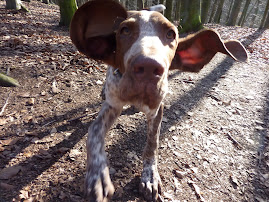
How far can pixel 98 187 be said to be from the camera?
198cm

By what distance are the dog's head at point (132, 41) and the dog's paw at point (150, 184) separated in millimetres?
1243

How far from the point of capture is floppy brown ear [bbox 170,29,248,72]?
2.52 m

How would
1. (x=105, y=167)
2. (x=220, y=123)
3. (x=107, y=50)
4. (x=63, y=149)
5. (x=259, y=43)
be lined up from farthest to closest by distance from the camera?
(x=259, y=43) → (x=220, y=123) → (x=63, y=149) → (x=107, y=50) → (x=105, y=167)

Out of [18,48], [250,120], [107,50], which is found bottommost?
[250,120]

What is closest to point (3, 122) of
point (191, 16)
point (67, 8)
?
point (67, 8)

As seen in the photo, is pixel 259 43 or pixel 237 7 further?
pixel 237 7

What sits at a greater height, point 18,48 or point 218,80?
point 18,48

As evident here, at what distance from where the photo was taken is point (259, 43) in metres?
10.2

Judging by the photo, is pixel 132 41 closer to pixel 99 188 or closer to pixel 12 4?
pixel 99 188

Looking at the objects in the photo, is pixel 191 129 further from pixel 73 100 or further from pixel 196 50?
pixel 73 100

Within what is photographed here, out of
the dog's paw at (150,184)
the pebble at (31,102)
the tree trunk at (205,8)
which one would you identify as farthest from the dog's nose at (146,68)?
the tree trunk at (205,8)

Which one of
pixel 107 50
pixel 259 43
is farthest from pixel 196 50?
pixel 259 43

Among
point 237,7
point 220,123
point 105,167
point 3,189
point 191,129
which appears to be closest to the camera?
point 105,167

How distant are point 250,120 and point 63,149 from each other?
403cm
